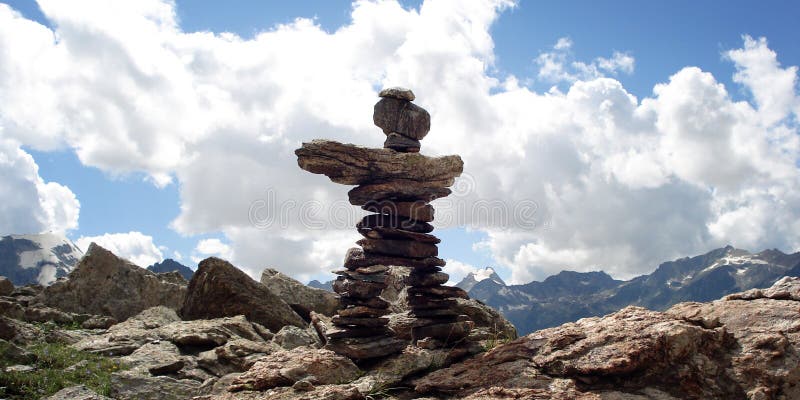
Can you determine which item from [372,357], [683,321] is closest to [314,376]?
[372,357]

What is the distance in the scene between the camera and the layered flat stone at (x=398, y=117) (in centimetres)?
2156

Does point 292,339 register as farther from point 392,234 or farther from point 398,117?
point 398,117

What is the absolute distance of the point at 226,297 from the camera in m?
25.7

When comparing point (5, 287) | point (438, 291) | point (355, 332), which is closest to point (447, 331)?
point (438, 291)

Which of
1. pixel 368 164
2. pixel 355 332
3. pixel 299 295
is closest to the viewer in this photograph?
pixel 355 332

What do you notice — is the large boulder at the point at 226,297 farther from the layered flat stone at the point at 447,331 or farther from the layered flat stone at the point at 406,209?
the layered flat stone at the point at 447,331

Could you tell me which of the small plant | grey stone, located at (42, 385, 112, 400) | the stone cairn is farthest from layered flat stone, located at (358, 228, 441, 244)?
grey stone, located at (42, 385, 112, 400)

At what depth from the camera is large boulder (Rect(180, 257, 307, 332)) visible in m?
25.7

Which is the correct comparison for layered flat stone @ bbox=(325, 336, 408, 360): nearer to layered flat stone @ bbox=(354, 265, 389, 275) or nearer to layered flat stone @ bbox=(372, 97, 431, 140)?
layered flat stone @ bbox=(354, 265, 389, 275)

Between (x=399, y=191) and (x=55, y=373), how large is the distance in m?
12.1

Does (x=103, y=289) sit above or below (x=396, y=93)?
below

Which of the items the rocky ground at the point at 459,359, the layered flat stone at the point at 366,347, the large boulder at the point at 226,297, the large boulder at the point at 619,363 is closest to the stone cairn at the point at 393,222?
the layered flat stone at the point at 366,347

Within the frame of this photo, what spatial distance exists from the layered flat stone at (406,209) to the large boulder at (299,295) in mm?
10902

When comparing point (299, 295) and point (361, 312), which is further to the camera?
point (299, 295)
